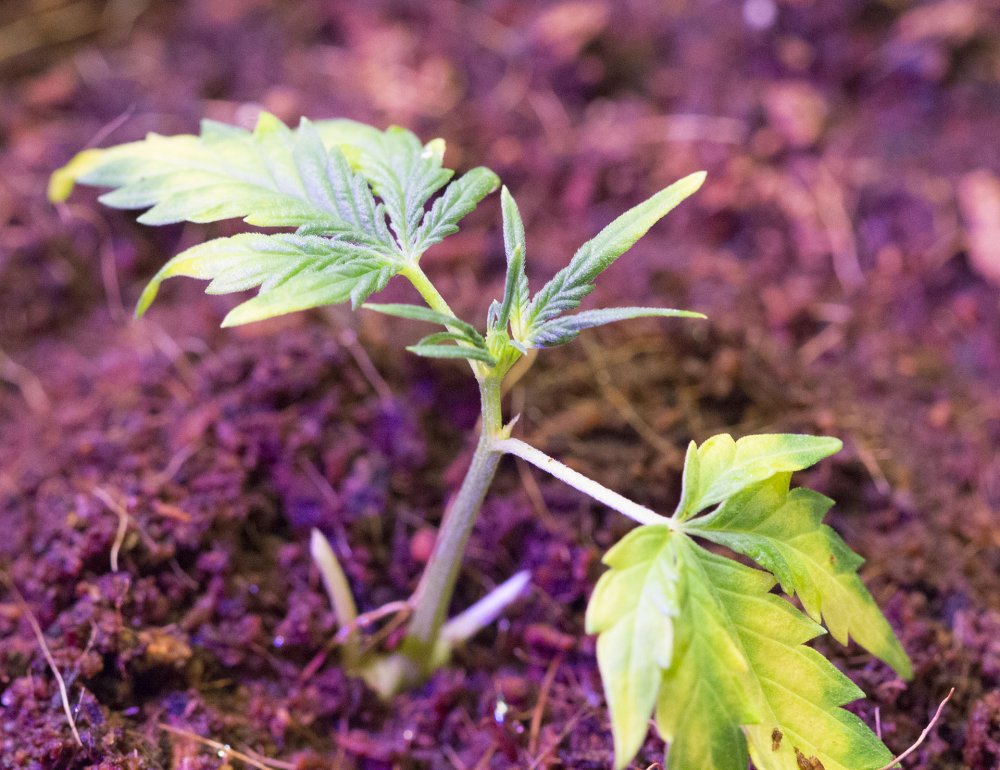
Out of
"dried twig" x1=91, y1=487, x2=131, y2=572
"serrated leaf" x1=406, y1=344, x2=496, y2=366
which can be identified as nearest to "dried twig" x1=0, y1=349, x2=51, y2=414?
"dried twig" x1=91, y1=487, x2=131, y2=572

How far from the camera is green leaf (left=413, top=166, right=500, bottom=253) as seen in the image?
112cm

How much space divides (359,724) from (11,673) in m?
0.51

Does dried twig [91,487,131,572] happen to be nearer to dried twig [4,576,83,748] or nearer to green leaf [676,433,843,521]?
dried twig [4,576,83,748]

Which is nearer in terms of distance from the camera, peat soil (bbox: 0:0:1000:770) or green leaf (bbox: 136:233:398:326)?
green leaf (bbox: 136:233:398:326)

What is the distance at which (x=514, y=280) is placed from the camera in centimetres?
104

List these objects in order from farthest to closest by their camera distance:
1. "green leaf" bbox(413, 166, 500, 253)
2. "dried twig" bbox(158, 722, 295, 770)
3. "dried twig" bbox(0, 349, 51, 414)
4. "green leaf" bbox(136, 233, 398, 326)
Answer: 1. "dried twig" bbox(0, 349, 51, 414)
2. "dried twig" bbox(158, 722, 295, 770)
3. "green leaf" bbox(413, 166, 500, 253)
4. "green leaf" bbox(136, 233, 398, 326)

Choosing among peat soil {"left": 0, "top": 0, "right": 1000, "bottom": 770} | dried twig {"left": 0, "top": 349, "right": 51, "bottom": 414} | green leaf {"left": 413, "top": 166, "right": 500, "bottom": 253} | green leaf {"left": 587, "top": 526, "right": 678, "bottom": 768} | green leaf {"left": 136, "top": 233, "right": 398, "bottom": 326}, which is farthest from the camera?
dried twig {"left": 0, "top": 349, "right": 51, "bottom": 414}

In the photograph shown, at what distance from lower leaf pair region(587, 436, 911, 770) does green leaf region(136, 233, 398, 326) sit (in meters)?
0.42

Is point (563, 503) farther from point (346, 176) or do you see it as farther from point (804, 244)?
point (804, 244)

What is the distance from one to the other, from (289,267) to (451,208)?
23 cm

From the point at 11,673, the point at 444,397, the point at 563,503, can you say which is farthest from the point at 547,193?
the point at 11,673

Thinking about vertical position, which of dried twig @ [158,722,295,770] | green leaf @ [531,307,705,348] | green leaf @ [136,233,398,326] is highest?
green leaf @ [136,233,398,326]

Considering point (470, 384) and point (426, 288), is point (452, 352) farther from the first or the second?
point (470, 384)

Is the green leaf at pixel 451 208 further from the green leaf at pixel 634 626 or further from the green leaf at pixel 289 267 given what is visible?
the green leaf at pixel 634 626
